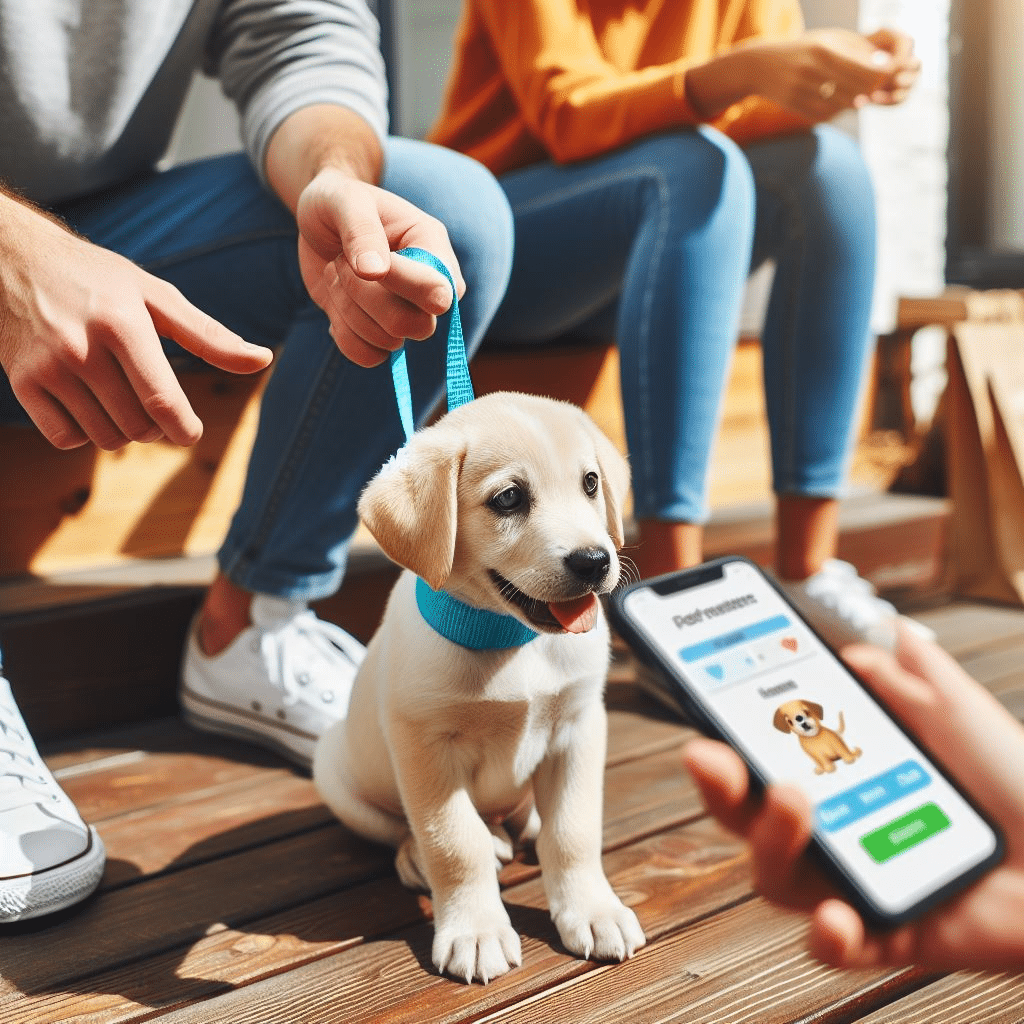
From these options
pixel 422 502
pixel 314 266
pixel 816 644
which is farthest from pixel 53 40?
pixel 816 644

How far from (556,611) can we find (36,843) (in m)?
0.50

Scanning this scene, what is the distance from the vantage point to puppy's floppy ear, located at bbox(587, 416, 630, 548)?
900mm

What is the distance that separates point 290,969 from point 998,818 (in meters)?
0.53

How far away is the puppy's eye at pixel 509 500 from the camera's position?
0.84 meters

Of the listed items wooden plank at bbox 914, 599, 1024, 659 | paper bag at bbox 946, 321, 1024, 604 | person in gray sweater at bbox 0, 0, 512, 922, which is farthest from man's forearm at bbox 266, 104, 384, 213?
paper bag at bbox 946, 321, 1024, 604

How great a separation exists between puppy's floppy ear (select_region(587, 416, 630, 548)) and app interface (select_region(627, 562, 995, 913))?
0.12m

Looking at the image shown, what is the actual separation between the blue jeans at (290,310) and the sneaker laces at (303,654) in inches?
2.1

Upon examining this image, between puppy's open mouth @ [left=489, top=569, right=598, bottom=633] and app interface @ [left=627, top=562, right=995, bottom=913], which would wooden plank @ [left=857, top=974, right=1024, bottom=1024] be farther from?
puppy's open mouth @ [left=489, top=569, right=598, bottom=633]

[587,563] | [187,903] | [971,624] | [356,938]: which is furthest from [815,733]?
[971,624]

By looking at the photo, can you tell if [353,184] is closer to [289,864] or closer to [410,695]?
[410,695]

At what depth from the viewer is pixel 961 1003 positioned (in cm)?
80

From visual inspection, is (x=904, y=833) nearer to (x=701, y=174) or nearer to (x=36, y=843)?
(x=36, y=843)

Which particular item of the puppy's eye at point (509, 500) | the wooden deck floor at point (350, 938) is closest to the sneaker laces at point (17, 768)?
the wooden deck floor at point (350, 938)

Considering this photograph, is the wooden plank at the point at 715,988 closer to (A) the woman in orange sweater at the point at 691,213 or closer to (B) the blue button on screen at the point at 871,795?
(B) the blue button on screen at the point at 871,795
